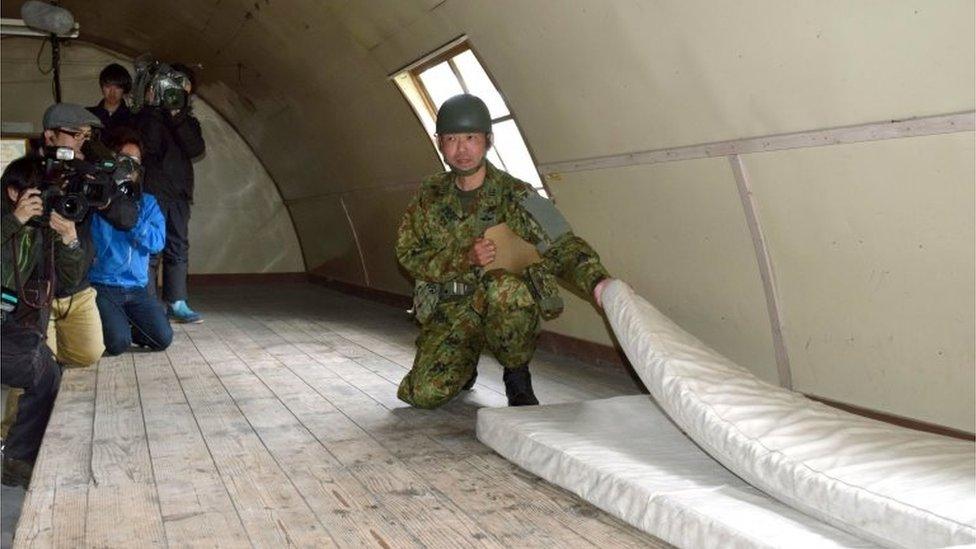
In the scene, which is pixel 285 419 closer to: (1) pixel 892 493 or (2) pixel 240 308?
(1) pixel 892 493

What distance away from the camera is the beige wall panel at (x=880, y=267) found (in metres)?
2.83

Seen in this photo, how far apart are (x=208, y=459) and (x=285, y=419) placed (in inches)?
24.0

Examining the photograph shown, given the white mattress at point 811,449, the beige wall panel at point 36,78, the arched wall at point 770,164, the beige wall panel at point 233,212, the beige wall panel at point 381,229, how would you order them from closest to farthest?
the white mattress at point 811,449 → the arched wall at point 770,164 → the beige wall panel at point 381,229 → the beige wall panel at point 36,78 → the beige wall panel at point 233,212

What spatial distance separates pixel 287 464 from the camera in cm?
311

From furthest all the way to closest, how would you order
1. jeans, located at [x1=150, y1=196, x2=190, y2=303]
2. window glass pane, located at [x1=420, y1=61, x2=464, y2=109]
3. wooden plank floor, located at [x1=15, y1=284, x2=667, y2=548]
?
jeans, located at [x1=150, y1=196, x2=190, y2=303] → window glass pane, located at [x1=420, y1=61, x2=464, y2=109] → wooden plank floor, located at [x1=15, y1=284, x2=667, y2=548]

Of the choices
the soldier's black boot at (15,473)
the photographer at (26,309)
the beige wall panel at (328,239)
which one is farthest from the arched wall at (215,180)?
the soldier's black boot at (15,473)

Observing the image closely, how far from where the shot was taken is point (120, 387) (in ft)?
14.7

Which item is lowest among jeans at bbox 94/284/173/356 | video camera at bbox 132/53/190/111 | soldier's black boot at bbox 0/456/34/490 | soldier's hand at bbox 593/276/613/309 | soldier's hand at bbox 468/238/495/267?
soldier's black boot at bbox 0/456/34/490

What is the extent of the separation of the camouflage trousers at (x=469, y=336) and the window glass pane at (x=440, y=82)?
245 centimetres

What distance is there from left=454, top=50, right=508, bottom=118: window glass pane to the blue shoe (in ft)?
8.55

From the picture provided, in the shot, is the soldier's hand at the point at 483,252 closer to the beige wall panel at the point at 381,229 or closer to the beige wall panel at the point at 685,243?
the beige wall panel at the point at 685,243

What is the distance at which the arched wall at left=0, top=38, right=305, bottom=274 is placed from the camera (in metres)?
10.1

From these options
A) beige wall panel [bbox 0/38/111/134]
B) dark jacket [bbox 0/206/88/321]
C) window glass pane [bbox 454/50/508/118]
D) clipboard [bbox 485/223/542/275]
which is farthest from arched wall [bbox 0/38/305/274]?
clipboard [bbox 485/223/542/275]

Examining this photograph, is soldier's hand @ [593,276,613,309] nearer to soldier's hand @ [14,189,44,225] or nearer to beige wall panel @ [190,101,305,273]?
soldier's hand @ [14,189,44,225]
